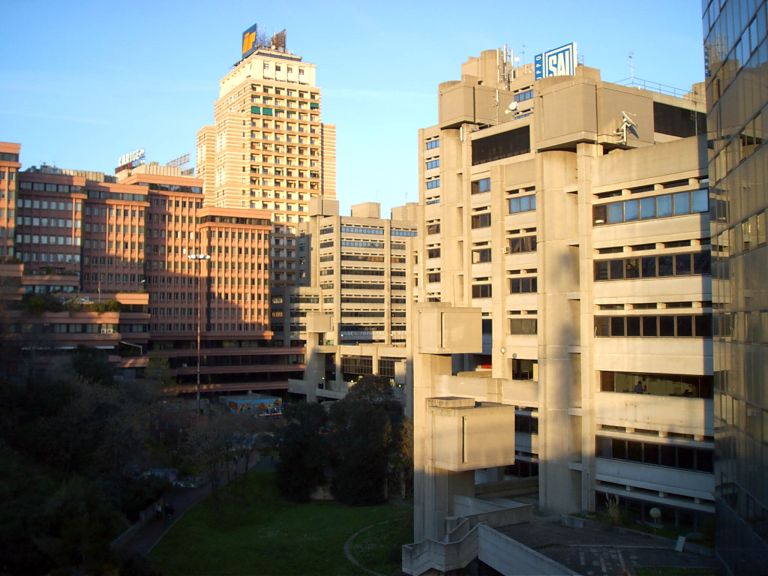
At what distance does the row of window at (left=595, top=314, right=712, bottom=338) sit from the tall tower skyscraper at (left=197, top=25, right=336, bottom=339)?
110 m

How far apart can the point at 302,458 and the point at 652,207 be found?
33.8 m

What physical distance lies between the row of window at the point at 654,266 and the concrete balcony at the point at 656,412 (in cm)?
570

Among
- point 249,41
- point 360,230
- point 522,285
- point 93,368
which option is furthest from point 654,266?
point 249,41

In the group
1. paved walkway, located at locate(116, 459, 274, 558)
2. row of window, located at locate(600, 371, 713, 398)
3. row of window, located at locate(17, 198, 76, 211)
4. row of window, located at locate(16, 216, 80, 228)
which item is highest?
row of window, located at locate(17, 198, 76, 211)

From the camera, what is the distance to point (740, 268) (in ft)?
78.1

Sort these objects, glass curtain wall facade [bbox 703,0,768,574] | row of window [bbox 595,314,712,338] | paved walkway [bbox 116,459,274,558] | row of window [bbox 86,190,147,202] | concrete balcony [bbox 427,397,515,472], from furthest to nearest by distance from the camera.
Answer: row of window [bbox 86,190,147,202] < paved walkway [bbox 116,459,274,558] < concrete balcony [bbox 427,397,515,472] < row of window [bbox 595,314,712,338] < glass curtain wall facade [bbox 703,0,768,574]

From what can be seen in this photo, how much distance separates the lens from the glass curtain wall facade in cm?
2125

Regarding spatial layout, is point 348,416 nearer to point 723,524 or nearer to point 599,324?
point 599,324

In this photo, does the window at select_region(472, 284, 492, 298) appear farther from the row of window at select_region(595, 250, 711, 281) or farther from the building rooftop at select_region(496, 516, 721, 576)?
the building rooftop at select_region(496, 516, 721, 576)

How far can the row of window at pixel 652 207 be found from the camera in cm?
3675

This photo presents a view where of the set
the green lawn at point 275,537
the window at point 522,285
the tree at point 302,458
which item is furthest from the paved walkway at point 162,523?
the window at point 522,285

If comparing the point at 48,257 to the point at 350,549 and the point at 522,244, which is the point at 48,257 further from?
the point at 522,244

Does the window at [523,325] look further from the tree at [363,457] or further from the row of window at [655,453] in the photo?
the tree at [363,457]

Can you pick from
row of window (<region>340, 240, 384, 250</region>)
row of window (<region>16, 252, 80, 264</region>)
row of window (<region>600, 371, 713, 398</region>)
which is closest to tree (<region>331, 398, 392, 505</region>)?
row of window (<region>600, 371, 713, 398</region>)
